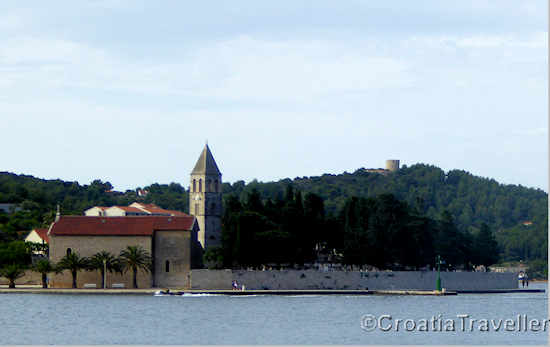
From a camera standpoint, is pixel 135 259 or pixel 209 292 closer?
pixel 209 292

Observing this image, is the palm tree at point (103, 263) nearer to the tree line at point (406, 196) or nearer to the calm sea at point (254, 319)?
the calm sea at point (254, 319)

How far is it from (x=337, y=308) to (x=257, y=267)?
55.0 feet

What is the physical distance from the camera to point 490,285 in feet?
249

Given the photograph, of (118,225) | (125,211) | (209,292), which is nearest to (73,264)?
(118,225)

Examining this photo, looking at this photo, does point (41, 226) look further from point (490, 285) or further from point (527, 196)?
point (527, 196)

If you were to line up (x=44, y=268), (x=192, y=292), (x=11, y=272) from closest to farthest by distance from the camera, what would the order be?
(x=192, y=292) < (x=44, y=268) < (x=11, y=272)

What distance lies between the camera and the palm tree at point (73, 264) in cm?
6306

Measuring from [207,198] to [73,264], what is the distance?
15.5 meters

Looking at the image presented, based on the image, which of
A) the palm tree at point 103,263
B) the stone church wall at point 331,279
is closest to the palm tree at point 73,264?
the palm tree at point 103,263

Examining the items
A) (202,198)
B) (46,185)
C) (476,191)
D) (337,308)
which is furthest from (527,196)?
(337,308)

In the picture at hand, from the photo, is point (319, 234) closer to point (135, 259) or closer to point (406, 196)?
point (135, 259)

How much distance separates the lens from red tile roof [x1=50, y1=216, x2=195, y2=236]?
2532 inches

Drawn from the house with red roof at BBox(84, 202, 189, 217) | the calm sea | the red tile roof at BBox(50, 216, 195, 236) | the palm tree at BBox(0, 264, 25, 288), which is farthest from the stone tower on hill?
the calm sea

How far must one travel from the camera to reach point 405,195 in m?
130
